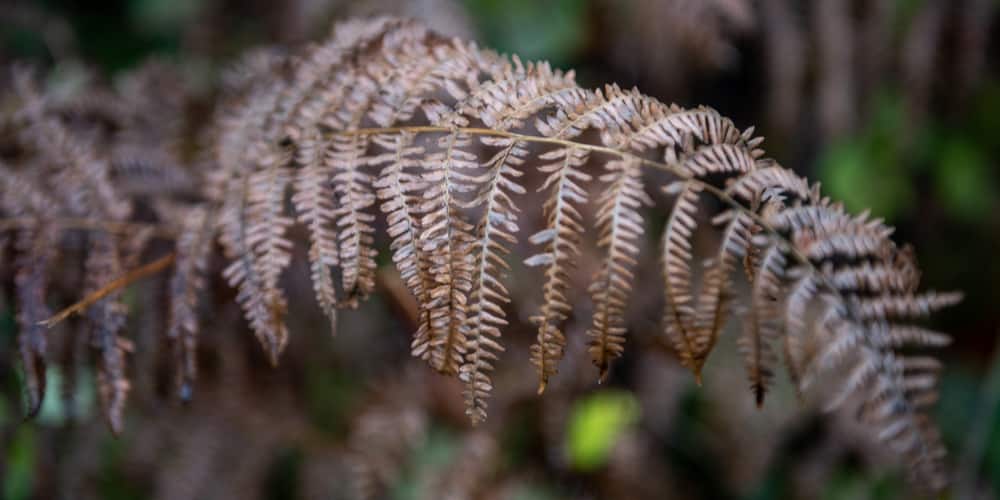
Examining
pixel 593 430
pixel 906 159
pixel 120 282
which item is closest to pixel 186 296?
pixel 120 282

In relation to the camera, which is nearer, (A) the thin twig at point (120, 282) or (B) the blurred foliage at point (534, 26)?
(A) the thin twig at point (120, 282)

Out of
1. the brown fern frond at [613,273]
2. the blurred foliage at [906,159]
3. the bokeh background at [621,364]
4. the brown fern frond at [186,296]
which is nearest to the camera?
the brown fern frond at [613,273]

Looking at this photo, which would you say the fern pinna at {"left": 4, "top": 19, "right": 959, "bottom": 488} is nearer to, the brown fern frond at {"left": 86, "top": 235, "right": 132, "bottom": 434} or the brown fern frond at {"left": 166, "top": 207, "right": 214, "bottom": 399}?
the brown fern frond at {"left": 166, "top": 207, "right": 214, "bottom": 399}

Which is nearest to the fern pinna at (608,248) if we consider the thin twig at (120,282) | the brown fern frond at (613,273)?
the brown fern frond at (613,273)

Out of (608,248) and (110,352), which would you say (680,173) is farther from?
(110,352)

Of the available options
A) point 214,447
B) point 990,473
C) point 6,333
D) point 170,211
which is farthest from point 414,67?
point 990,473

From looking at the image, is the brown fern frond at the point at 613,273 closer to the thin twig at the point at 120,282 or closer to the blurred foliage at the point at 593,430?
the thin twig at the point at 120,282

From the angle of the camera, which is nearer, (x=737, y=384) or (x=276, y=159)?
(x=276, y=159)

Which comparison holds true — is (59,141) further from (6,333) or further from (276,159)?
(6,333)
